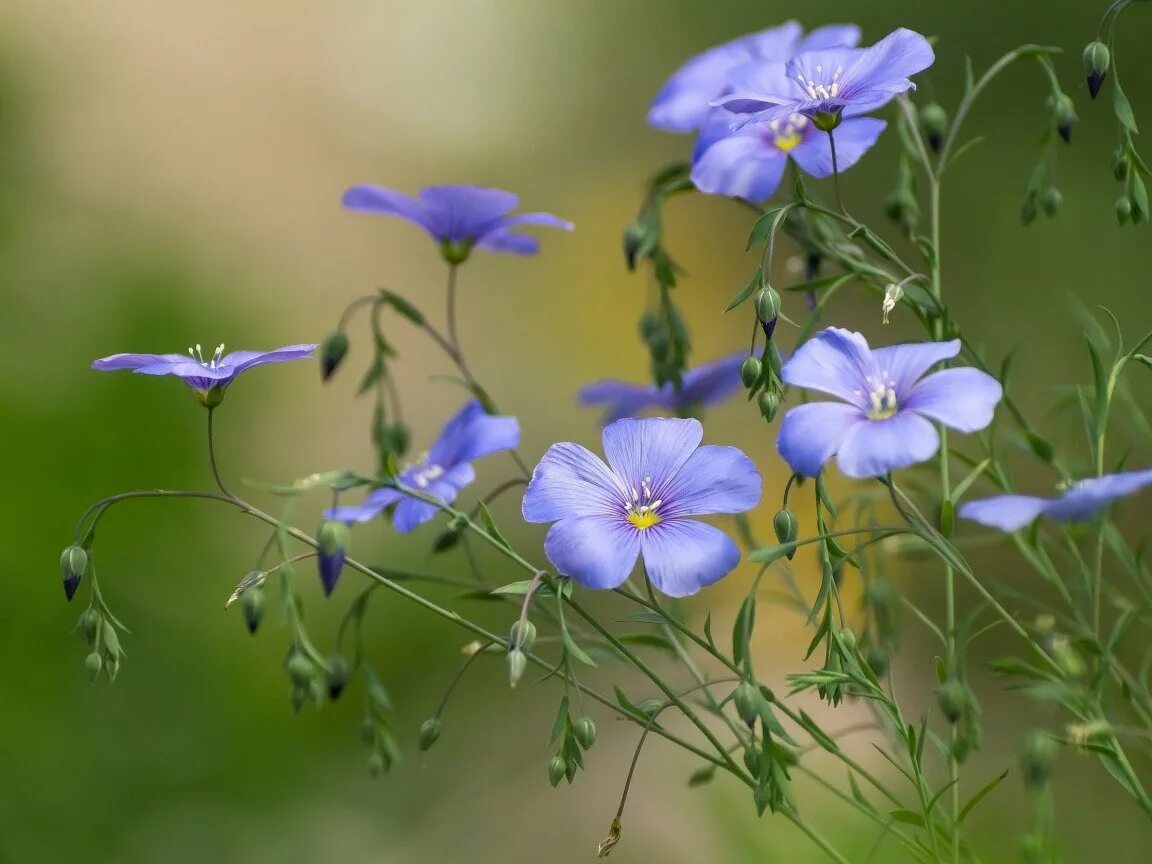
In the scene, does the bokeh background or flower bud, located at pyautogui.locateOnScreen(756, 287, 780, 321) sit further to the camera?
the bokeh background

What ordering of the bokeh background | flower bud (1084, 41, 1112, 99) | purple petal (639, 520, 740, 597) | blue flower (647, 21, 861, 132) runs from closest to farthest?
purple petal (639, 520, 740, 597)
flower bud (1084, 41, 1112, 99)
blue flower (647, 21, 861, 132)
the bokeh background

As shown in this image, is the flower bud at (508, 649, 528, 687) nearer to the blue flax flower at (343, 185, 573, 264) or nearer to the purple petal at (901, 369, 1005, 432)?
the purple petal at (901, 369, 1005, 432)

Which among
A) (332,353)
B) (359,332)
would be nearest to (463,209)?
(332,353)

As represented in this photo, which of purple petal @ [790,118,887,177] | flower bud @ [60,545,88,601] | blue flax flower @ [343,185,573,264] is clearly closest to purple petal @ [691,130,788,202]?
purple petal @ [790,118,887,177]

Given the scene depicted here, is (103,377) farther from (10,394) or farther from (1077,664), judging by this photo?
(1077,664)

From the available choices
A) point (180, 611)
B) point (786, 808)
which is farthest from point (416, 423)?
point (786, 808)

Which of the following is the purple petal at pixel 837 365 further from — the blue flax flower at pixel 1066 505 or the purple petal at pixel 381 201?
the purple petal at pixel 381 201
